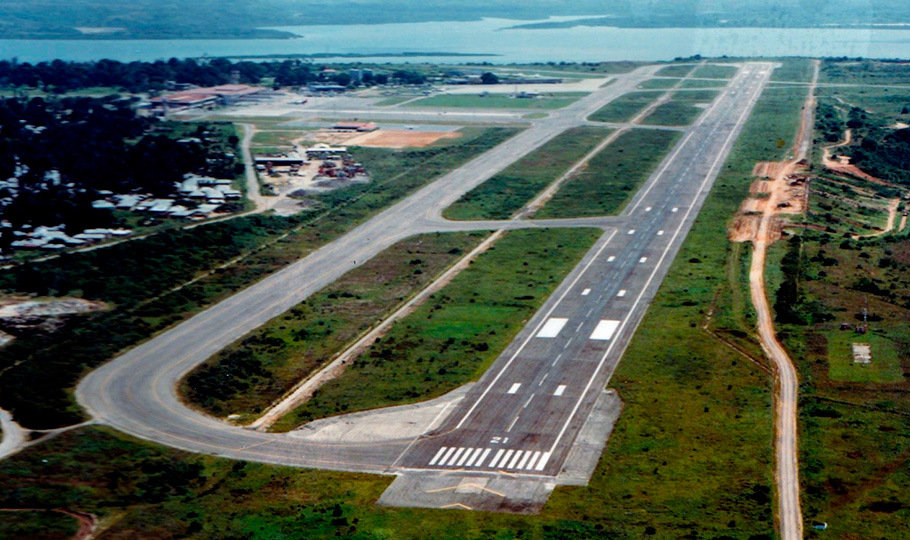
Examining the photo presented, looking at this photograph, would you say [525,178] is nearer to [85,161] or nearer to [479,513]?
[85,161]

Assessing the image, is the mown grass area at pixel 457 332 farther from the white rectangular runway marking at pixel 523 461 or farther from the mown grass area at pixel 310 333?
the white rectangular runway marking at pixel 523 461

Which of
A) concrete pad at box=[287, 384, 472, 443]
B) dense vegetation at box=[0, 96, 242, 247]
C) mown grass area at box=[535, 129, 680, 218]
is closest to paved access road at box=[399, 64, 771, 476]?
concrete pad at box=[287, 384, 472, 443]

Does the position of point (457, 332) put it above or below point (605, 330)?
below

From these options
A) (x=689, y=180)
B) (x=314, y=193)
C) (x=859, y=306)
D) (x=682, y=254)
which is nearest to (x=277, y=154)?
(x=314, y=193)

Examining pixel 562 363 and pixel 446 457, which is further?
pixel 562 363

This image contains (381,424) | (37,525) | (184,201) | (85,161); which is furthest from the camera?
(85,161)

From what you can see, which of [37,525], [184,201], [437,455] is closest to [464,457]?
[437,455]

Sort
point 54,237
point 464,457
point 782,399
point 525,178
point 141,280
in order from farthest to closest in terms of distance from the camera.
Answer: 1. point 525,178
2. point 54,237
3. point 141,280
4. point 782,399
5. point 464,457
